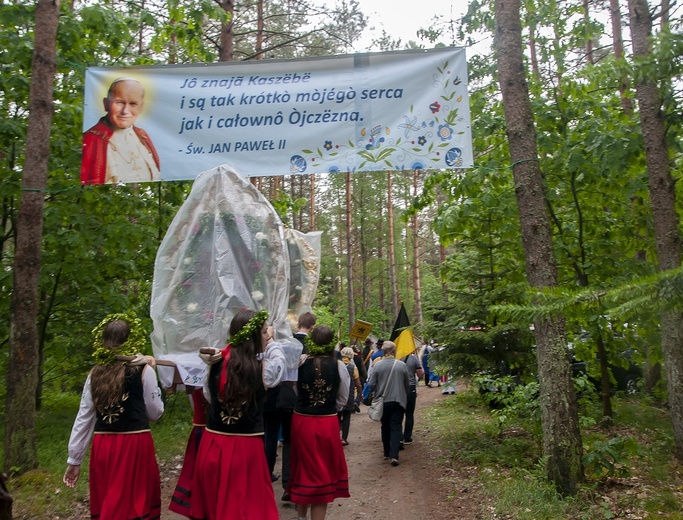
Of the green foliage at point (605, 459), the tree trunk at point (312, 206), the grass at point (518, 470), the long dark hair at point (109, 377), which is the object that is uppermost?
the tree trunk at point (312, 206)

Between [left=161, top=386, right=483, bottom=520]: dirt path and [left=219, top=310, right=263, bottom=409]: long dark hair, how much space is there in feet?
8.54

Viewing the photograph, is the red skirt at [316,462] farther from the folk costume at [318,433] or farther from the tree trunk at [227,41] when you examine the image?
the tree trunk at [227,41]

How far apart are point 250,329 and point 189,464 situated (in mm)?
1907

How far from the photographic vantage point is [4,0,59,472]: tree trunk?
6.43m

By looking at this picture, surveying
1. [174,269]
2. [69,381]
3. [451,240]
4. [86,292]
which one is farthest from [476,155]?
[69,381]

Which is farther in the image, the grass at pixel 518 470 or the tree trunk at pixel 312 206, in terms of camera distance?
the tree trunk at pixel 312 206

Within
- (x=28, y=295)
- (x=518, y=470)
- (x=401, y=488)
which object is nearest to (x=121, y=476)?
(x=28, y=295)

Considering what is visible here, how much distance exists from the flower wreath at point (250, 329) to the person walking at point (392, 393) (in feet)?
16.3

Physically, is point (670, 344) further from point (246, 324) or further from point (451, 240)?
point (246, 324)

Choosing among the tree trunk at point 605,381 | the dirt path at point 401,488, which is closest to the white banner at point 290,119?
the dirt path at point 401,488

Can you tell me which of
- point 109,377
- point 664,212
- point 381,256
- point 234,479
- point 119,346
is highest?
point 381,256

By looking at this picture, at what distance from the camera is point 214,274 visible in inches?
200

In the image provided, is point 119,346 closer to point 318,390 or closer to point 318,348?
point 318,348

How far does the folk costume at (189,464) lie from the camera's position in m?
5.17
